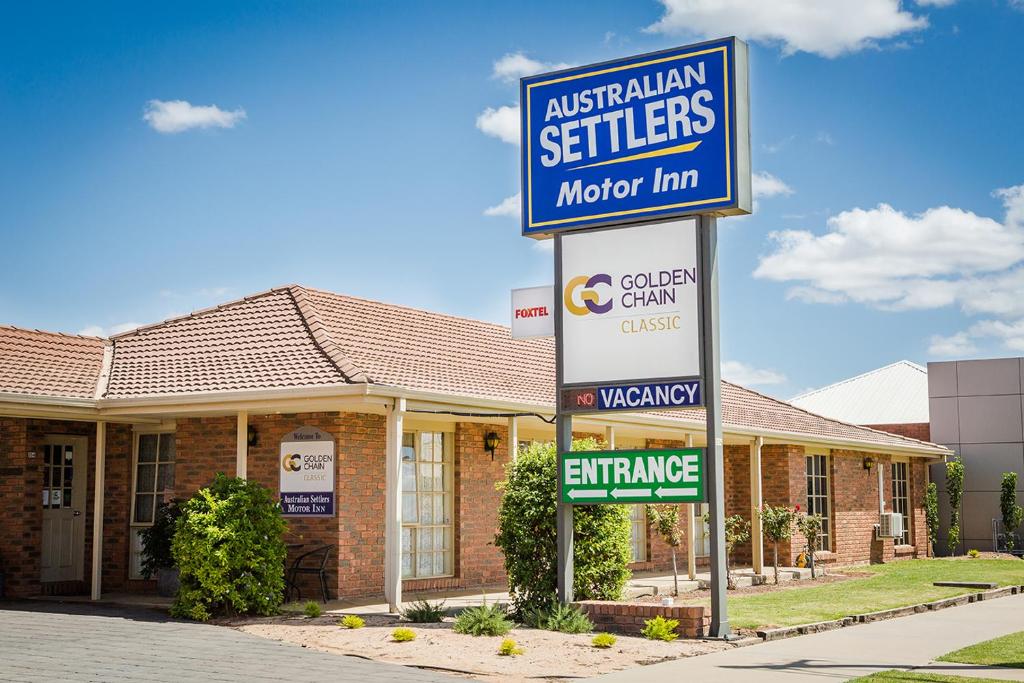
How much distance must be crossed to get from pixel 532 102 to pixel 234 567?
21.6 ft

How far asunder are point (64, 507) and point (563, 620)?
870 cm

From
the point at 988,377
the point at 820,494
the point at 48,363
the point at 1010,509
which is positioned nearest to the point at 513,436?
the point at 48,363

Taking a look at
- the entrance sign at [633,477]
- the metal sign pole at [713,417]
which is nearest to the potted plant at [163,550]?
the entrance sign at [633,477]

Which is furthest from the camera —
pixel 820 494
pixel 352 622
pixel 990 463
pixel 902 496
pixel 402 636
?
pixel 990 463

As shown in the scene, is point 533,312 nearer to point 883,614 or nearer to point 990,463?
point 883,614

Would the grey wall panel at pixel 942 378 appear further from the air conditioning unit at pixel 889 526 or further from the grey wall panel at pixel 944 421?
the air conditioning unit at pixel 889 526

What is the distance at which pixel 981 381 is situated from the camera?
32.2 meters

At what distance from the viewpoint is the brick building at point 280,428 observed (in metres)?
15.8

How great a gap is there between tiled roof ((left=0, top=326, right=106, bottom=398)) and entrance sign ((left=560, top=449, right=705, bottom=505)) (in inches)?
279

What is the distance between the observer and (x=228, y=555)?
14.2 meters

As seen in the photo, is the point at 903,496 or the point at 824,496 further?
the point at 903,496

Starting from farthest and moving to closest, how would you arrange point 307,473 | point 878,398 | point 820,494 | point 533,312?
point 878,398 < point 820,494 < point 307,473 < point 533,312

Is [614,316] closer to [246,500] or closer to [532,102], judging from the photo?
[532,102]

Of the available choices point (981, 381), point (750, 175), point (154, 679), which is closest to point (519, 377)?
point (750, 175)
